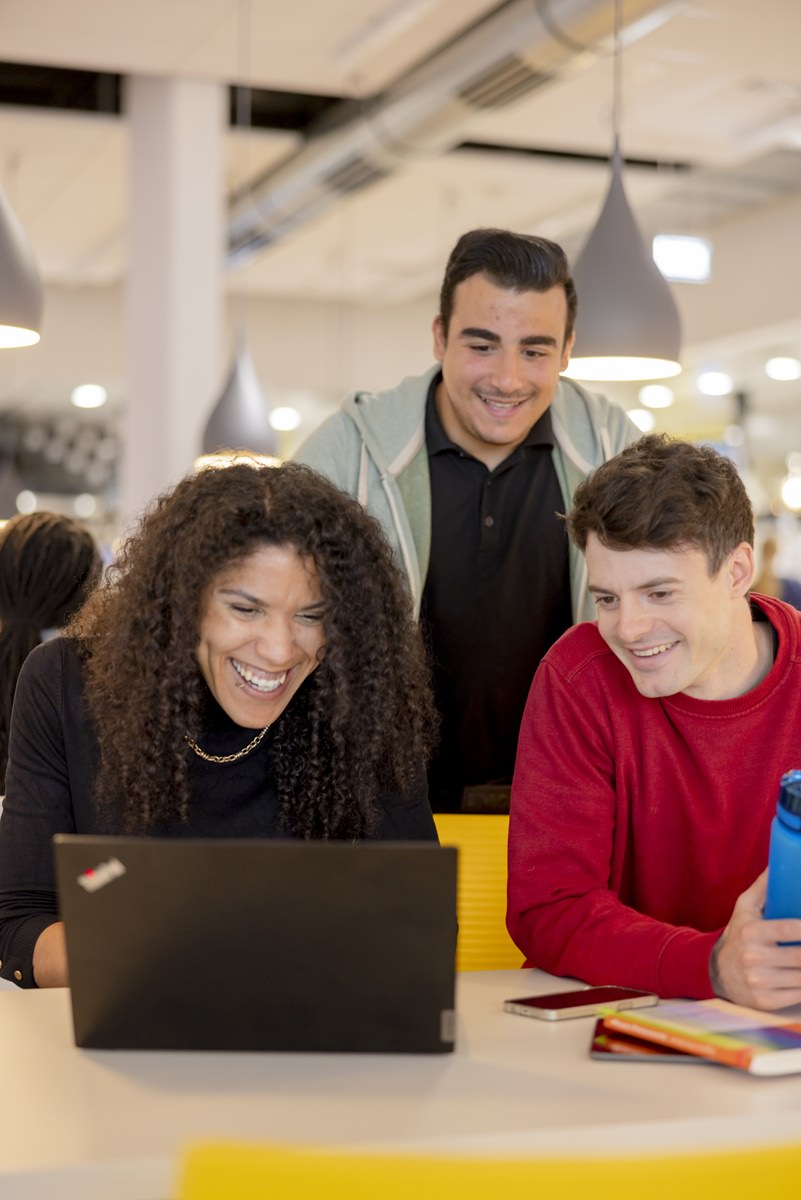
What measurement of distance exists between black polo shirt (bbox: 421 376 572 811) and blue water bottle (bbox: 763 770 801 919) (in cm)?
118

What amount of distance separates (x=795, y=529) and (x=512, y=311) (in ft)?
35.9

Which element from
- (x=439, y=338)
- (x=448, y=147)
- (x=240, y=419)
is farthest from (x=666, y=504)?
(x=448, y=147)

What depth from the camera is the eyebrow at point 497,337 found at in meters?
2.81

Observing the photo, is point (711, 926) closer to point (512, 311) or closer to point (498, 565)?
point (498, 565)

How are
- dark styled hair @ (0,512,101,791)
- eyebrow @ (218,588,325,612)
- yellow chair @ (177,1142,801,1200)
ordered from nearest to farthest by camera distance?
yellow chair @ (177,1142,801,1200)
eyebrow @ (218,588,325,612)
dark styled hair @ (0,512,101,791)

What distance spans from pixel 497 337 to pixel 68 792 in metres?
1.19

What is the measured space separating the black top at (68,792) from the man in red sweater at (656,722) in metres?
0.21

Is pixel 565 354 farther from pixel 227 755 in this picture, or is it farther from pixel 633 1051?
pixel 633 1051

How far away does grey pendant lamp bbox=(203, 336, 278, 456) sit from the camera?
17.2 feet

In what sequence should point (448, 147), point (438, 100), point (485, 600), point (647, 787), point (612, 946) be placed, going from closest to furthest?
point (612, 946) < point (647, 787) < point (485, 600) < point (438, 100) < point (448, 147)

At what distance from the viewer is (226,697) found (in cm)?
213

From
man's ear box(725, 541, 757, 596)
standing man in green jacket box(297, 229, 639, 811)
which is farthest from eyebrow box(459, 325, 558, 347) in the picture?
man's ear box(725, 541, 757, 596)

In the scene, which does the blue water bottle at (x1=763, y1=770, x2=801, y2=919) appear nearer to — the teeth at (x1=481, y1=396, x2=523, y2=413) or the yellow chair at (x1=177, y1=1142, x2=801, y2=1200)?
the yellow chair at (x1=177, y1=1142, x2=801, y2=1200)

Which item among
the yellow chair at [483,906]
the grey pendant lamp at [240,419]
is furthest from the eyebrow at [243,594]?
the grey pendant lamp at [240,419]
